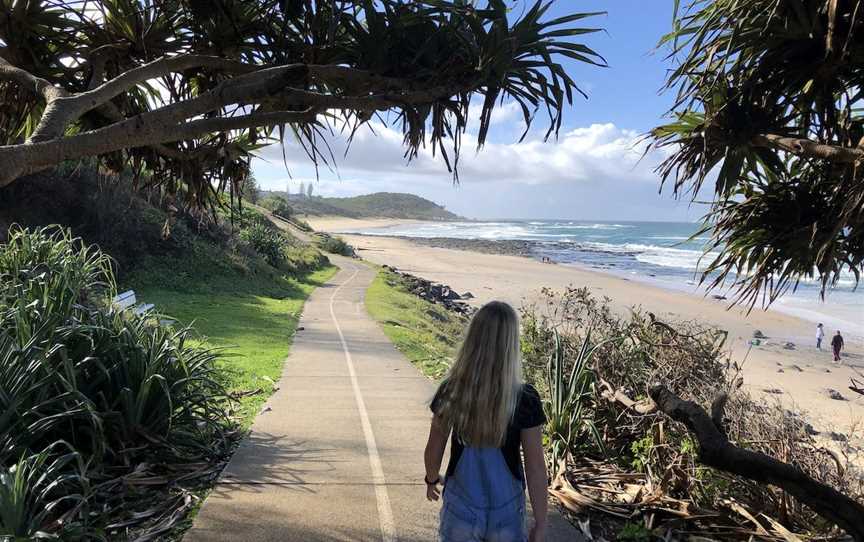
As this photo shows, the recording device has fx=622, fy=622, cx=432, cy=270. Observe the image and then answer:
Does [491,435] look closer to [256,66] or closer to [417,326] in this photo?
[256,66]

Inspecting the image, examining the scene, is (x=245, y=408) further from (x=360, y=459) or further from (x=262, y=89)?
(x=262, y=89)

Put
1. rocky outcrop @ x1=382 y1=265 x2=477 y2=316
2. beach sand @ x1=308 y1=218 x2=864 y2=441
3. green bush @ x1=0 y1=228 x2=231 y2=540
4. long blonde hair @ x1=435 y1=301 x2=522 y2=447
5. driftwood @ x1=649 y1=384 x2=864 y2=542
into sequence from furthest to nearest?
1. rocky outcrop @ x1=382 y1=265 x2=477 y2=316
2. beach sand @ x1=308 y1=218 x2=864 y2=441
3. green bush @ x1=0 y1=228 x2=231 y2=540
4. driftwood @ x1=649 y1=384 x2=864 y2=542
5. long blonde hair @ x1=435 y1=301 x2=522 y2=447

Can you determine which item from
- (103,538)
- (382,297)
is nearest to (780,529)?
(103,538)

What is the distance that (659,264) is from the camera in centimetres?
5512

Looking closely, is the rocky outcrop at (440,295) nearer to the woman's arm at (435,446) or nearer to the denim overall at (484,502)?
the woman's arm at (435,446)

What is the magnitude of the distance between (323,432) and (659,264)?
2105 inches

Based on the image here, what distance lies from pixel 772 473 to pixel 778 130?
264 centimetres

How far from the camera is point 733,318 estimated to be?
2811 centimetres

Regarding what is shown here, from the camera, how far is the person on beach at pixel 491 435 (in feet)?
8.34

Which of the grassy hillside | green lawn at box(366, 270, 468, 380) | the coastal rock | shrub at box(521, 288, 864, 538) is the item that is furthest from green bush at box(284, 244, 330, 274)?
shrub at box(521, 288, 864, 538)

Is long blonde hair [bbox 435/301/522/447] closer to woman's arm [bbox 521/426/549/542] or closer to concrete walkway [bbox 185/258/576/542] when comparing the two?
woman's arm [bbox 521/426/549/542]

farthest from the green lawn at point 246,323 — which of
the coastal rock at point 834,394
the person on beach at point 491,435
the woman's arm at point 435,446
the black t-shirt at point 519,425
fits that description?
the coastal rock at point 834,394

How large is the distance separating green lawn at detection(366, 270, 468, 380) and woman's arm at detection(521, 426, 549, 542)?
3.51 m

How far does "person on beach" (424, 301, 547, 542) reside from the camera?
8.34 feet
